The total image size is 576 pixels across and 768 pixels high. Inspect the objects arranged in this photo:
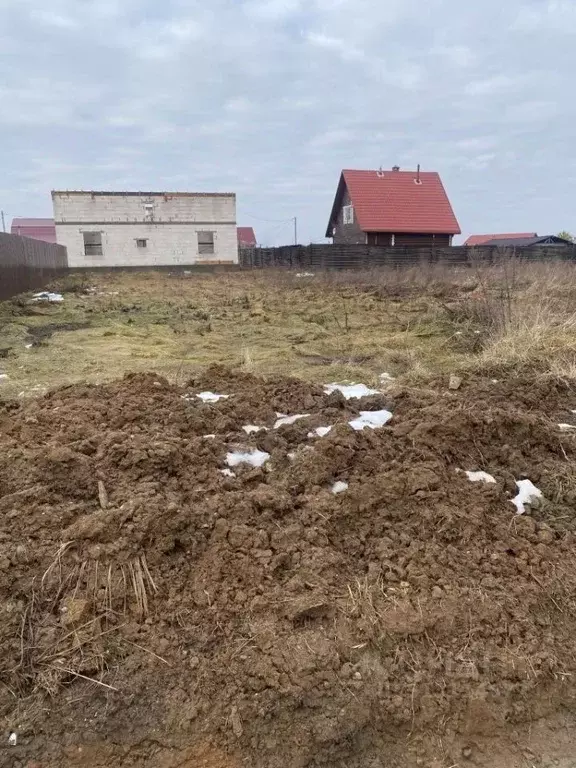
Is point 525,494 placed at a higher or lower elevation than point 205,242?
lower

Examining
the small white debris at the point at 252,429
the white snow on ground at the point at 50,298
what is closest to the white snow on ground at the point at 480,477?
the small white debris at the point at 252,429

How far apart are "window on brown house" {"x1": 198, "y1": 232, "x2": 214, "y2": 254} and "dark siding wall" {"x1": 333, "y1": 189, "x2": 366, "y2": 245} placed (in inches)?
271

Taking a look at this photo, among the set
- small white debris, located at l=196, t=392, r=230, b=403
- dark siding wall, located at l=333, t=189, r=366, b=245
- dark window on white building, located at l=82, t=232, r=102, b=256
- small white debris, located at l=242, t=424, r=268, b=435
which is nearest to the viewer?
small white debris, located at l=242, t=424, r=268, b=435

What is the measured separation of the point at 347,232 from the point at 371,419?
1139 inches

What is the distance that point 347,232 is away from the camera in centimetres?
3127

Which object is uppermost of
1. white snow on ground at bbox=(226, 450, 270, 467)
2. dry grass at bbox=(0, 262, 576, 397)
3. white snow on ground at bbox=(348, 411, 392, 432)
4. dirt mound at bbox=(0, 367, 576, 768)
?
dry grass at bbox=(0, 262, 576, 397)

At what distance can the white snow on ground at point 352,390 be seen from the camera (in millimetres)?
4746

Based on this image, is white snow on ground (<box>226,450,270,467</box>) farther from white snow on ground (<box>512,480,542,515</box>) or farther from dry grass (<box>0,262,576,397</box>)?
dry grass (<box>0,262,576,397</box>)

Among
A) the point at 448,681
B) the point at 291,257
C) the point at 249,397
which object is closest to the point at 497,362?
the point at 249,397

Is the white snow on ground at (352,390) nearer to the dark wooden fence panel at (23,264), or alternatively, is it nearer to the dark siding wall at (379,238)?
the dark wooden fence panel at (23,264)

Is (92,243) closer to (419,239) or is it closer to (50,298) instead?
(50,298)

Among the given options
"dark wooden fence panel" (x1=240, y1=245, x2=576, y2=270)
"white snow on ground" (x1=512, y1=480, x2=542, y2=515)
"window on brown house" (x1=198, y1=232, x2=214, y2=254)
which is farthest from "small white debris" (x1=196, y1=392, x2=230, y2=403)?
"window on brown house" (x1=198, y1=232, x2=214, y2=254)

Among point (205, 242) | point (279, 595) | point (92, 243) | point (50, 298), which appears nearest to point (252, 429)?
point (279, 595)

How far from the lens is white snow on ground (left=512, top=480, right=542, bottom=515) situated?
9.29ft
